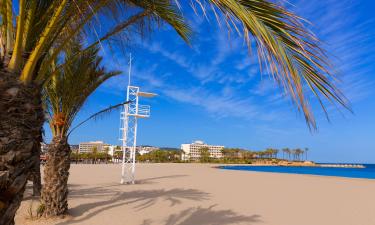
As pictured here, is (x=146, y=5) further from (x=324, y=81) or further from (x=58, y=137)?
(x=58, y=137)

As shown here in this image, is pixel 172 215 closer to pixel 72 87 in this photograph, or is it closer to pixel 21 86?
pixel 72 87

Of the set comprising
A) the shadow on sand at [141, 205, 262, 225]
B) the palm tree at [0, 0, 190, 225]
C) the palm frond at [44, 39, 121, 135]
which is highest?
the palm frond at [44, 39, 121, 135]

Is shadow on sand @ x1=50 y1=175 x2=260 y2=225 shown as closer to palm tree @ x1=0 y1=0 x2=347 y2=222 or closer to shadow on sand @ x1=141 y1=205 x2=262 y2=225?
shadow on sand @ x1=141 y1=205 x2=262 y2=225

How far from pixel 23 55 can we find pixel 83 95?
5.79 metres

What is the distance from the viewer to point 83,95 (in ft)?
26.9

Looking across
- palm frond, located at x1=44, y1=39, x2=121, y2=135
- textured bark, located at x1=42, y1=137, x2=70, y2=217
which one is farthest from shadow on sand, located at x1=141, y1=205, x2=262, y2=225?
palm frond, located at x1=44, y1=39, x2=121, y2=135

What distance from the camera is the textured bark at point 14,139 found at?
217 cm

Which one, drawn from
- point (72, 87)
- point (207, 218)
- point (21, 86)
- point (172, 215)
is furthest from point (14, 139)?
point (172, 215)

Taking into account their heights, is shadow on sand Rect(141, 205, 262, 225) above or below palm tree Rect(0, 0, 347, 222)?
below

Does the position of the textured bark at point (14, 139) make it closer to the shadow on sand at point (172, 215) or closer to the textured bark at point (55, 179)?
the shadow on sand at point (172, 215)

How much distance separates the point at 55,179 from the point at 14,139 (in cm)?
588

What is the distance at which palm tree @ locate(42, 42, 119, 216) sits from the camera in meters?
7.49

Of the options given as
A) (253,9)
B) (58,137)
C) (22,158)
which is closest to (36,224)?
(58,137)

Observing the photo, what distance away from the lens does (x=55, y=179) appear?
24.8ft
